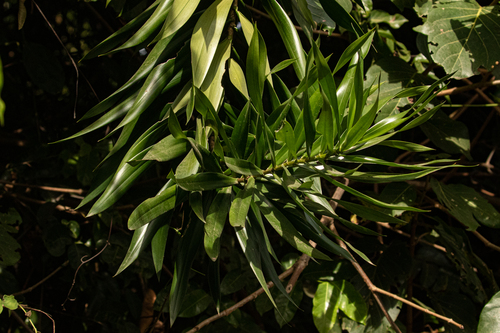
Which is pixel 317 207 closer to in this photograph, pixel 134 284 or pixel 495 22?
pixel 495 22

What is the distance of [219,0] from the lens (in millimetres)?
704

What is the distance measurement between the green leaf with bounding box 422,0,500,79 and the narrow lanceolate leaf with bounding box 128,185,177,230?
0.80 m

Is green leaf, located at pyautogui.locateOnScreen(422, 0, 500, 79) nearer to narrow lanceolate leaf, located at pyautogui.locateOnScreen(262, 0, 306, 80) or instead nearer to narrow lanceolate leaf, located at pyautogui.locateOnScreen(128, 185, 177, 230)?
narrow lanceolate leaf, located at pyautogui.locateOnScreen(262, 0, 306, 80)

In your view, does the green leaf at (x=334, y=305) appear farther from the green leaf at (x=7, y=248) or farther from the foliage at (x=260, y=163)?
the green leaf at (x=7, y=248)

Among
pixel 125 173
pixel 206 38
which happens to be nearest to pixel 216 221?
pixel 125 173

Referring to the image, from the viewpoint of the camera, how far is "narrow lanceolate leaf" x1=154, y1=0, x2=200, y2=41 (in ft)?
2.07

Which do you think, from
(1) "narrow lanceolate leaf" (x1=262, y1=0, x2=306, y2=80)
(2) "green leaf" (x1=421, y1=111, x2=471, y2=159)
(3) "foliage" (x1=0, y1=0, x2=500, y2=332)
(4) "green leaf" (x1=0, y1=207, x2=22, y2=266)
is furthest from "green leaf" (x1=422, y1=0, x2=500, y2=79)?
(4) "green leaf" (x1=0, y1=207, x2=22, y2=266)

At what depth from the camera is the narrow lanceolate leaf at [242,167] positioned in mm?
533

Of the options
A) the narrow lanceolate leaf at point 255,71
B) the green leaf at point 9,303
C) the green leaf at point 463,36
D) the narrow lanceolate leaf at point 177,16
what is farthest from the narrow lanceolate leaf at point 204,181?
the green leaf at point 463,36

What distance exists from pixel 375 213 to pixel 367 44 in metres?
0.33

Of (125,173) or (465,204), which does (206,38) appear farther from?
(465,204)

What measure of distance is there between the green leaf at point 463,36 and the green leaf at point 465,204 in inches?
14.0

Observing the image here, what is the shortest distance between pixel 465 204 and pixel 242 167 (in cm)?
89

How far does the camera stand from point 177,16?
25.4 inches
